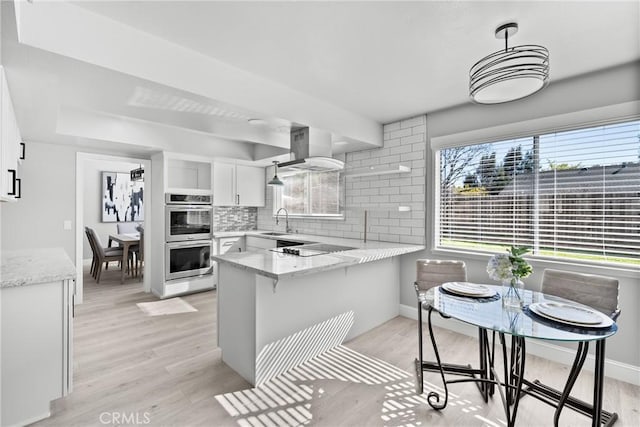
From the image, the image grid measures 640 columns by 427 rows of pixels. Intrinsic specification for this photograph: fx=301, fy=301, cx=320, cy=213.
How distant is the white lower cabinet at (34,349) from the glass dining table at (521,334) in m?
2.31

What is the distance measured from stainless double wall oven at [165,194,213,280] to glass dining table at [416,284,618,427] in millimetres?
3498

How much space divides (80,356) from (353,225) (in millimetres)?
3202

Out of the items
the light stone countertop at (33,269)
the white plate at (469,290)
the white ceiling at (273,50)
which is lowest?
the white plate at (469,290)

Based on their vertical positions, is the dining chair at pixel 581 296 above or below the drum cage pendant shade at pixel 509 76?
below

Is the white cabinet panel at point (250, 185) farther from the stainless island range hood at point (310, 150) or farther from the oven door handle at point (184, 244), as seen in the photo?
the stainless island range hood at point (310, 150)

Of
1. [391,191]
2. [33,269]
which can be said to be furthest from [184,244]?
[391,191]

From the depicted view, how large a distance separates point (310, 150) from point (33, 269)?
92.7 inches

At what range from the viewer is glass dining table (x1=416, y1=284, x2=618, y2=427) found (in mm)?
1467

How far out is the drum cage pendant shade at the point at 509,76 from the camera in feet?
5.20

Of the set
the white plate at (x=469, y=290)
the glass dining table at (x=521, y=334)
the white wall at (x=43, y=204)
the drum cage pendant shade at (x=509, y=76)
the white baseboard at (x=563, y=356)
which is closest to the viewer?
the glass dining table at (x=521, y=334)

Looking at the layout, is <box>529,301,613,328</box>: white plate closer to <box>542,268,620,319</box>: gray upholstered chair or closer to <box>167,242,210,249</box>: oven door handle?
<box>542,268,620,319</box>: gray upholstered chair

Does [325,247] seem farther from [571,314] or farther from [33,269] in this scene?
[33,269]

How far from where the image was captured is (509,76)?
161 cm

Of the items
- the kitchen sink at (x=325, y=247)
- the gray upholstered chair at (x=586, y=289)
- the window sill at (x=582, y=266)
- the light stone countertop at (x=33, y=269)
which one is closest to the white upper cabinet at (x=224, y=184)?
the kitchen sink at (x=325, y=247)
